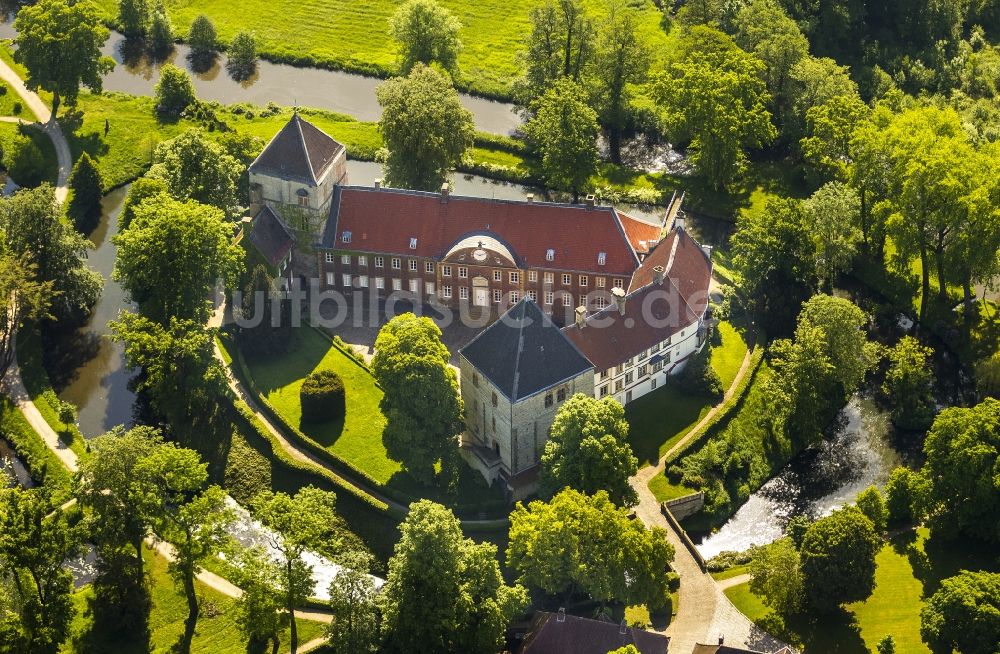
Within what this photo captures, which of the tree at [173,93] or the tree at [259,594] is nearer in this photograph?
the tree at [259,594]

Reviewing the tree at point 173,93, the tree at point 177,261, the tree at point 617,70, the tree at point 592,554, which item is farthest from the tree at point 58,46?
the tree at point 592,554

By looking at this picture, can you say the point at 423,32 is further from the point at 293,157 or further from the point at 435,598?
the point at 435,598

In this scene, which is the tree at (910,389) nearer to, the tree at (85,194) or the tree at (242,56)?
the tree at (85,194)

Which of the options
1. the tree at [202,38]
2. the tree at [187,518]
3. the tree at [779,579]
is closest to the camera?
the tree at [187,518]

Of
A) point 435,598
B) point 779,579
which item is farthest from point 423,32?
point 779,579

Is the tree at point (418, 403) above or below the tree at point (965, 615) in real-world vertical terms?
above

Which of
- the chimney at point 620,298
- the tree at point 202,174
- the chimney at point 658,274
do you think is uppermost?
the tree at point 202,174
